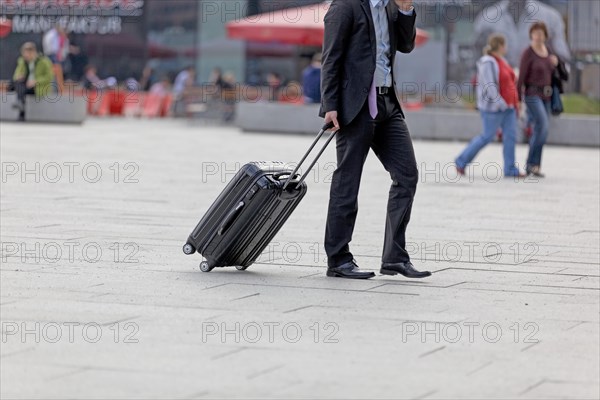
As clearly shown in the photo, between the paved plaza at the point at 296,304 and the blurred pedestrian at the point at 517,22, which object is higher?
the blurred pedestrian at the point at 517,22

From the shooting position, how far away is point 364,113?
23.7 ft

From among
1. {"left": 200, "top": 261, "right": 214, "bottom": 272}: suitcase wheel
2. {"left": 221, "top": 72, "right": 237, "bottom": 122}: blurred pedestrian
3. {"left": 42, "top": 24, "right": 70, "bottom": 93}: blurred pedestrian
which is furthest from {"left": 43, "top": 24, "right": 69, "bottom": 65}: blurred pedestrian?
{"left": 200, "top": 261, "right": 214, "bottom": 272}: suitcase wheel

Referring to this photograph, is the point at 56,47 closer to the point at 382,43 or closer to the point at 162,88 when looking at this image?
the point at 162,88

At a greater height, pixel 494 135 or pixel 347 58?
pixel 347 58

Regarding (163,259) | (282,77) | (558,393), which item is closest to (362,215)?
(163,259)

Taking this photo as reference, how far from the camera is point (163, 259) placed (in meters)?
7.82

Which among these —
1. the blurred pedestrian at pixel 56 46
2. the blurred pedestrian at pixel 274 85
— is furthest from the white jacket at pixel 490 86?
the blurred pedestrian at pixel 56 46

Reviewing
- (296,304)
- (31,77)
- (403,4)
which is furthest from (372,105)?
(31,77)

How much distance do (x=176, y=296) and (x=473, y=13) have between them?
26.3 metres

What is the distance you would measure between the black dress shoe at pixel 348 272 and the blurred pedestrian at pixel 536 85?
754 cm

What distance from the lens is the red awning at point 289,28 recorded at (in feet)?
88.1

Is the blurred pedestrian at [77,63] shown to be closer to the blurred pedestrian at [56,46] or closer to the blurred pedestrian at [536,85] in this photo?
the blurred pedestrian at [56,46]

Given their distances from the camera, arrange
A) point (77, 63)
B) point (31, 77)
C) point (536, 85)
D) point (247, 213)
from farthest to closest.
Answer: point (77, 63)
point (31, 77)
point (536, 85)
point (247, 213)

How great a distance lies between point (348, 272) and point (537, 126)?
304 inches
